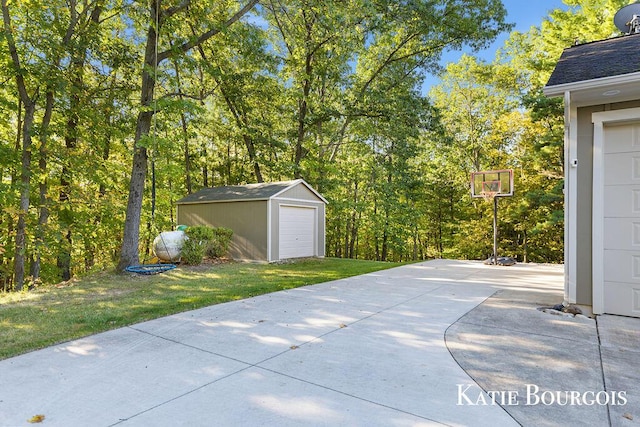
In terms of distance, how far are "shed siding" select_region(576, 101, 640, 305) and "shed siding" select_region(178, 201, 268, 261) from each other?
8018 mm

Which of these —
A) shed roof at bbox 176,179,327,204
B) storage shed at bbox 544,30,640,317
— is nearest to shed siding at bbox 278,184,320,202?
shed roof at bbox 176,179,327,204

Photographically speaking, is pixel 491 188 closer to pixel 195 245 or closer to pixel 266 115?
pixel 195 245

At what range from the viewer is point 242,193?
1191cm

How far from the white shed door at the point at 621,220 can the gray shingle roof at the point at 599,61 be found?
2.21 feet

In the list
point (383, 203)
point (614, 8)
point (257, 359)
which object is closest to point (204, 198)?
point (383, 203)

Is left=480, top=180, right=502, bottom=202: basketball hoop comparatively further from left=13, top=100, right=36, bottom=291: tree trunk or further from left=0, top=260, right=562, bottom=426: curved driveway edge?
left=13, top=100, right=36, bottom=291: tree trunk

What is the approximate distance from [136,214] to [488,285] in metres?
8.04

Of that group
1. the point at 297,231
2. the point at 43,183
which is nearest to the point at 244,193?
the point at 297,231

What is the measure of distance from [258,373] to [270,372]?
92 millimetres

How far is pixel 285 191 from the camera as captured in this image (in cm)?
1118

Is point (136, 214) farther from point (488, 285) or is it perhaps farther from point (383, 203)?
point (383, 203)

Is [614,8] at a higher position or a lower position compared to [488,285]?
higher

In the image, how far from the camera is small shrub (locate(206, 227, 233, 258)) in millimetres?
11000

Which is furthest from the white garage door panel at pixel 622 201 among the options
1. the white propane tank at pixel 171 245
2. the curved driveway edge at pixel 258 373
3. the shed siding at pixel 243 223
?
the white propane tank at pixel 171 245
